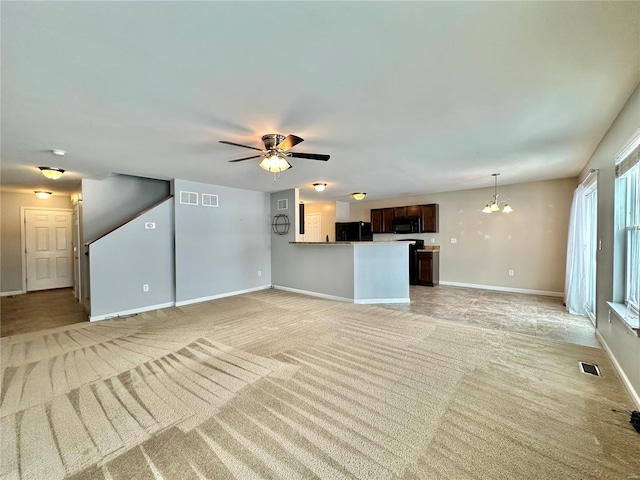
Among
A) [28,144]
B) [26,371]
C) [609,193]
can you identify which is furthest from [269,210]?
[609,193]

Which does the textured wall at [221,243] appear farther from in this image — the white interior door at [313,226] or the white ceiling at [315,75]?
the white interior door at [313,226]

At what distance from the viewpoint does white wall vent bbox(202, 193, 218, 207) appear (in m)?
5.55

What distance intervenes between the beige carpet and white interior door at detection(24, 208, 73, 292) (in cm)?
441

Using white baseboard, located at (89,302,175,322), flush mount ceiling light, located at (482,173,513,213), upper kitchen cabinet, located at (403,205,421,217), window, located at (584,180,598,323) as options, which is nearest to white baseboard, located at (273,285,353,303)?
white baseboard, located at (89,302,175,322)

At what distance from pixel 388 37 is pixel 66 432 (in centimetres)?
326

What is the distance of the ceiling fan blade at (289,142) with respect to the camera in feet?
8.09

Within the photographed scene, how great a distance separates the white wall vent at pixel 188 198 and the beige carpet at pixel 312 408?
2689mm

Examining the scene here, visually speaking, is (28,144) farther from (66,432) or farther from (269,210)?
(269,210)

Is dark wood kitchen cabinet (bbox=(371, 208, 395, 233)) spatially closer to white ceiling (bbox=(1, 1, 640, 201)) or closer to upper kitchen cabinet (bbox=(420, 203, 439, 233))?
upper kitchen cabinet (bbox=(420, 203, 439, 233))

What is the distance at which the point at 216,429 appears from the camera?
181 centimetres

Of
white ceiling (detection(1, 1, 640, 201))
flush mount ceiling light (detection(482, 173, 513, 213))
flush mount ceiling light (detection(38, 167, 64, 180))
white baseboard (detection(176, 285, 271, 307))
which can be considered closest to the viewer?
white ceiling (detection(1, 1, 640, 201))

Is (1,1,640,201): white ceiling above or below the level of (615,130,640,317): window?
above

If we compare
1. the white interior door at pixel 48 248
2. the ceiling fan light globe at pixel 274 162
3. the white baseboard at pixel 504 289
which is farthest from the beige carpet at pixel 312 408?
the white interior door at pixel 48 248

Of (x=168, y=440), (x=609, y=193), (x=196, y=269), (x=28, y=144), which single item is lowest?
(x=168, y=440)
